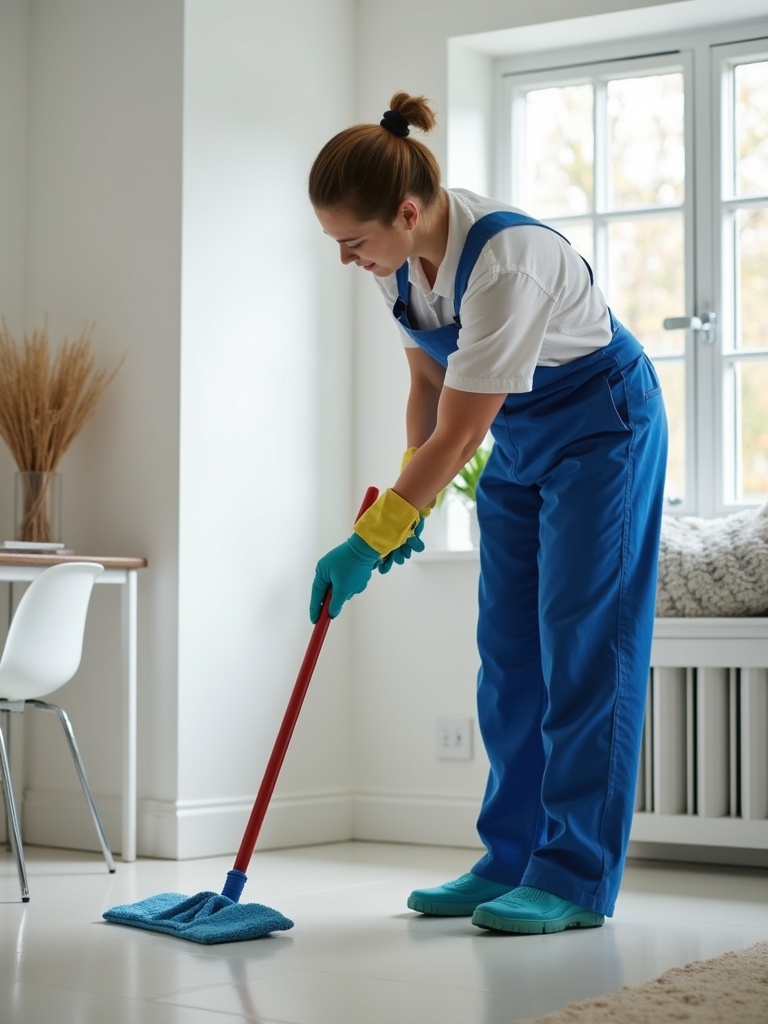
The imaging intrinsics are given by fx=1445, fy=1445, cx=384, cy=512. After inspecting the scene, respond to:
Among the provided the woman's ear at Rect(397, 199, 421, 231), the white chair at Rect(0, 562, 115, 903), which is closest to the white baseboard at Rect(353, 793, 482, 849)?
the white chair at Rect(0, 562, 115, 903)

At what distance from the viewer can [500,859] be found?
2459mm

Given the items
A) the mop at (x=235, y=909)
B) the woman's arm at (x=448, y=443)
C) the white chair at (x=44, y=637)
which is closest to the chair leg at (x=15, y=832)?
the white chair at (x=44, y=637)

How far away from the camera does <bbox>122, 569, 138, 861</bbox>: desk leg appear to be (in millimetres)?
3174

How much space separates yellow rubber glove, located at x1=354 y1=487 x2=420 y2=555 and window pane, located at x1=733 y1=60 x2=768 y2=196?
1.79m

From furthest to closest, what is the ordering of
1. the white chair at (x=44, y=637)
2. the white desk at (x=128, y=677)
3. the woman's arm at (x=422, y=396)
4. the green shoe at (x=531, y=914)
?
the white desk at (x=128, y=677) → the white chair at (x=44, y=637) → the woman's arm at (x=422, y=396) → the green shoe at (x=531, y=914)

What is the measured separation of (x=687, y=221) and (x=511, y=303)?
1.62 m

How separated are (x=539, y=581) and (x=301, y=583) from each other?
1287mm

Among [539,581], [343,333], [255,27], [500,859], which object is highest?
[255,27]

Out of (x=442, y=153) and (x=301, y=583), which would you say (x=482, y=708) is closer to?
(x=301, y=583)

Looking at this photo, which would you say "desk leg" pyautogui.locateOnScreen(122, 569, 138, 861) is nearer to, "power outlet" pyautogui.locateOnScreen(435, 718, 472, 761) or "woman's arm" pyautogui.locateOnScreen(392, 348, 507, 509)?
"power outlet" pyautogui.locateOnScreen(435, 718, 472, 761)

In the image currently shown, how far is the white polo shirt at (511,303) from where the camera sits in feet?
6.86

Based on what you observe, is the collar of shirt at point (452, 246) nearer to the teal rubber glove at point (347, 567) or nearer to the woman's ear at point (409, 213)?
the woman's ear at point (409, 213)

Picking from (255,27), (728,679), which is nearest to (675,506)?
(728,679)

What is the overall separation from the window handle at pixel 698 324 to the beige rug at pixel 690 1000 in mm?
1860
